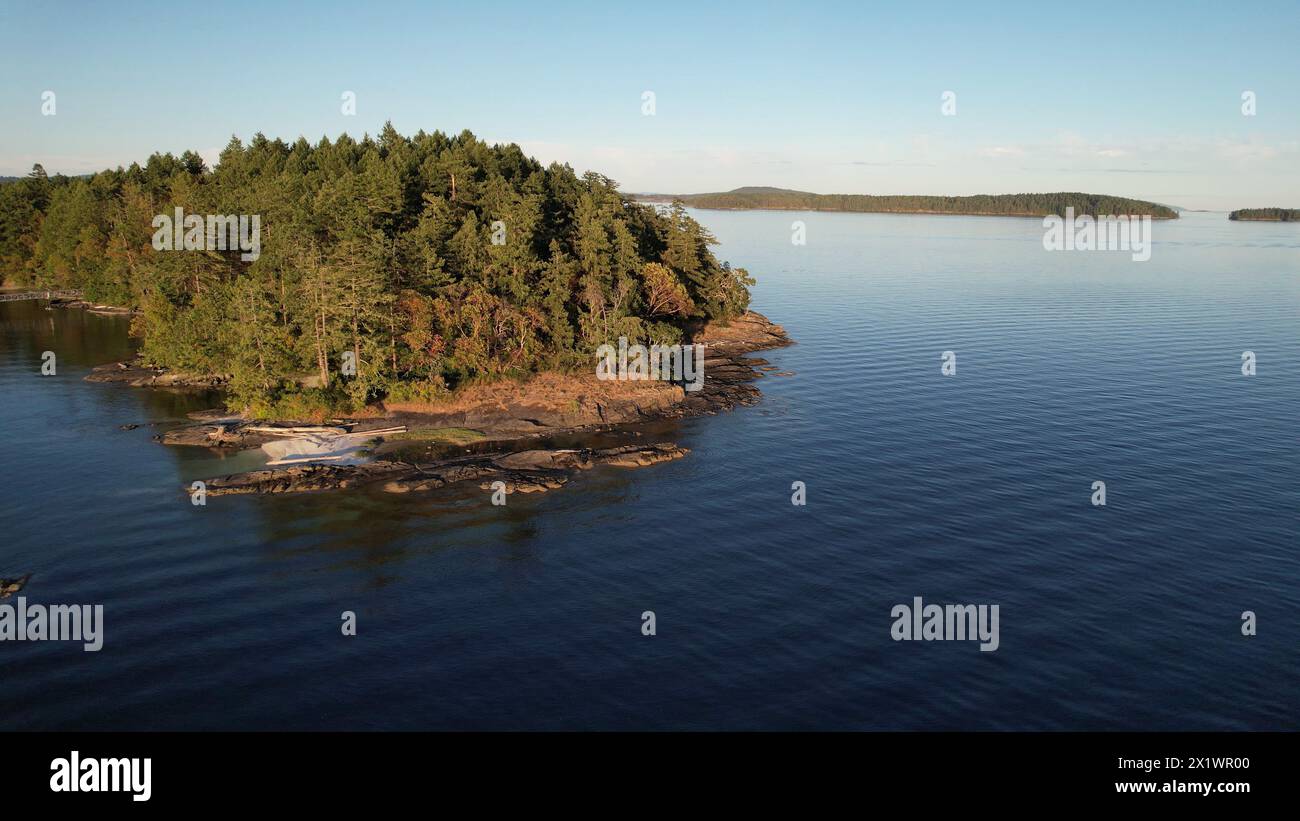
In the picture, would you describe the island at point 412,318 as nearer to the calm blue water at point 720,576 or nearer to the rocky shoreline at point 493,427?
the rocky shoreline at point 493,427

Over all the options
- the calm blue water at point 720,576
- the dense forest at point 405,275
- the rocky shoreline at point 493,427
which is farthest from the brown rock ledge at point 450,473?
the dense forest at point 405,275

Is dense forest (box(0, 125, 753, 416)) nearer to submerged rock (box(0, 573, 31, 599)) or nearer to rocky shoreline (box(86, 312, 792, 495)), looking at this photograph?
rocky shoreline (box(86, 312, 792, 495))

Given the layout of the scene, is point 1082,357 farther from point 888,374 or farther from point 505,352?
point 505,352

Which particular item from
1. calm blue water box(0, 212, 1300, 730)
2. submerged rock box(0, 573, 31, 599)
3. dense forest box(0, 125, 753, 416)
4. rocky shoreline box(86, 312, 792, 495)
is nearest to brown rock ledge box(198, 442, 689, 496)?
rocky shoreline box(86, 312, 792, 495)

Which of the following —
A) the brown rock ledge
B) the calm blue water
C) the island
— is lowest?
the calm blue water
